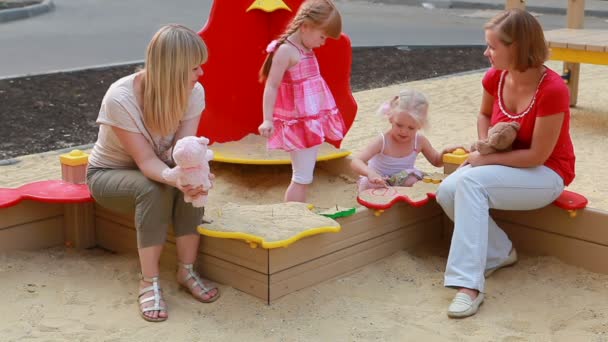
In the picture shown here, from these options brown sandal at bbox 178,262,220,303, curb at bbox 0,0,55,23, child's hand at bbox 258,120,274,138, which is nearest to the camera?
brown sandal at bbox 178,262,220,303

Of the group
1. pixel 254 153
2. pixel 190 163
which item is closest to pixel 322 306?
pixel 190 163

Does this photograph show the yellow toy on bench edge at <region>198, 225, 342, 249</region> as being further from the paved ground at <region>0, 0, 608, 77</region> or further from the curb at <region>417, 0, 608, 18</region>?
the curb at <region>417, 0, 608, 18</region>

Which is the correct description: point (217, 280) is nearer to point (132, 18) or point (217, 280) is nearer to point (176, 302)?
point (176, 302)

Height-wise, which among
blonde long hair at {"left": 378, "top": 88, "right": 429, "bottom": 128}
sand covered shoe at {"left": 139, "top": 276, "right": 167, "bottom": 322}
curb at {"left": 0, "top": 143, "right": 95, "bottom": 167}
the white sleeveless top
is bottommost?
curb at {"left": 0, "top": 143, "right": 95, "bottom": 167}

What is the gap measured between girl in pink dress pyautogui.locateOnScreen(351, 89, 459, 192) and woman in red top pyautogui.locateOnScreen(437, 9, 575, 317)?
51cm

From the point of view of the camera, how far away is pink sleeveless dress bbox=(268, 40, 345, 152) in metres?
3.80

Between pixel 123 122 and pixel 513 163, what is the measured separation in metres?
1.42

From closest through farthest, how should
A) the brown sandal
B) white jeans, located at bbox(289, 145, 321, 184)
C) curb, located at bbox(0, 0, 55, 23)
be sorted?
1. the brown sandal
2. white jeans, located at bbox(289, 145, 321, 184)
3. curb, located at bbox(0, 0, 55, 23)

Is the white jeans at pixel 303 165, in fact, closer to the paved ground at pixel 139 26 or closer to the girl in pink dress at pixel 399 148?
the girl in pink dress at pixel 399 148

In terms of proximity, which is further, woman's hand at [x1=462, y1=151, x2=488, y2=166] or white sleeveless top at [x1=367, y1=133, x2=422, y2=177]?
white sleeveless top at [x1=367, y1=133, x2=422, y2=177]

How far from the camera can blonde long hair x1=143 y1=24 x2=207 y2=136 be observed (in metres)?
2.92

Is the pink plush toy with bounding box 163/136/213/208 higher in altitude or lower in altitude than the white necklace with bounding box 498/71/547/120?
lower

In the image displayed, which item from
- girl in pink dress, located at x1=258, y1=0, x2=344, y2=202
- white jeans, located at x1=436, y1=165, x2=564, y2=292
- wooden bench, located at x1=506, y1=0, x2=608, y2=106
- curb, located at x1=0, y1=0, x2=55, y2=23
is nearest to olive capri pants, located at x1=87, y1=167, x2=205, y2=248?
girl in pink dress, located at x1=258, y1=0, x2=344, y2=202

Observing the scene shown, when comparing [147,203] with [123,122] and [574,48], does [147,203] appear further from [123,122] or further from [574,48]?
[574,48]
